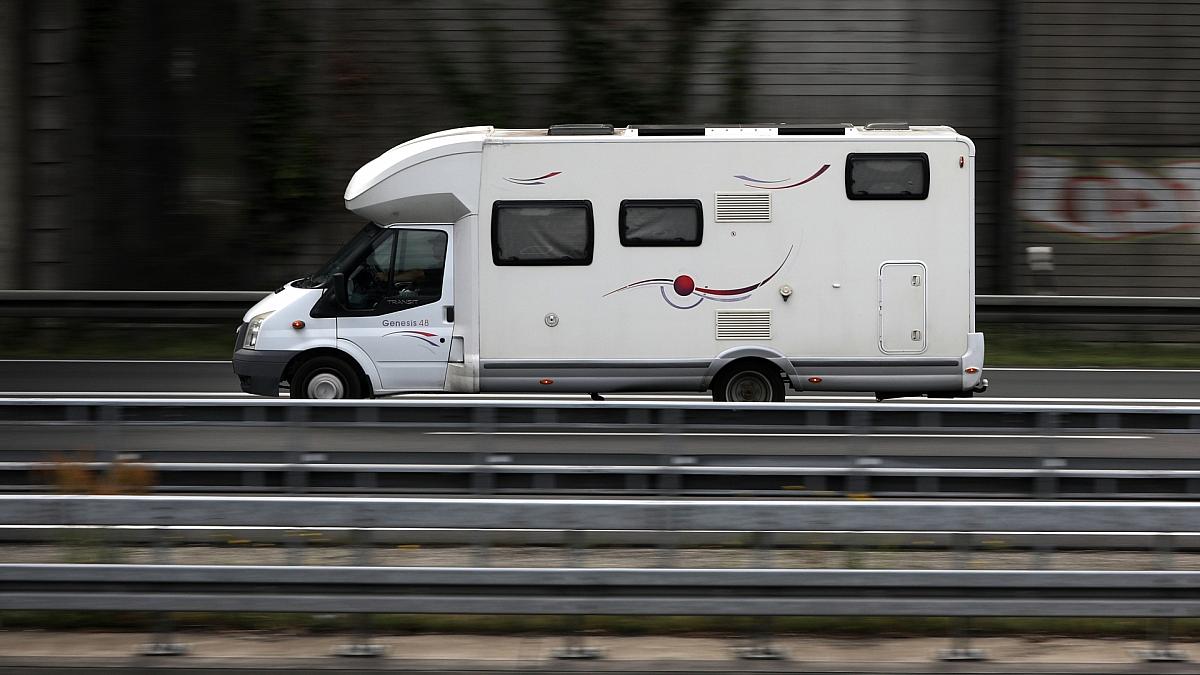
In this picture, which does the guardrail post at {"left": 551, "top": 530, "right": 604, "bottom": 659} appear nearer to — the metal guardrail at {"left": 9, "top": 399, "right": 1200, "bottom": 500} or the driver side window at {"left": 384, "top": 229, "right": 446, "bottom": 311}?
the metal guardrail at {"left": 9, "top": 399, "right": 1200, "bottom": 500}

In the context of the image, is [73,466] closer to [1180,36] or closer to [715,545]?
[715,545]

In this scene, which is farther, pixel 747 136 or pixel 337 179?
pixel 337 179

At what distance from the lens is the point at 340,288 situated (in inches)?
483

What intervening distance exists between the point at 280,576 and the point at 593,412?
2570mm

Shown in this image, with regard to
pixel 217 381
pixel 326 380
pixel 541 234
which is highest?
pixel 541 234

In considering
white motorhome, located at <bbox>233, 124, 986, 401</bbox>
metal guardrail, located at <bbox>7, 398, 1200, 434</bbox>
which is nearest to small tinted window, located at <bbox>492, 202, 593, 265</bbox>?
white motorhome, located at <bbox>233, 124, 986, 401</bbox>

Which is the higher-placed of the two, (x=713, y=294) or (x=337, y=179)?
(x=337, y=179)

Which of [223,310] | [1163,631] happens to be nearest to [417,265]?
[223,310]

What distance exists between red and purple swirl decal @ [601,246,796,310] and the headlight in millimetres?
3285

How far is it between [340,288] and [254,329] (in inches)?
37.3

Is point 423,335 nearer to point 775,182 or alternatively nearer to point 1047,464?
point 775,182

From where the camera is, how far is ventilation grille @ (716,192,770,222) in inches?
482

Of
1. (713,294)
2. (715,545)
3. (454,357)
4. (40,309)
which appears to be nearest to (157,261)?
(40,309)

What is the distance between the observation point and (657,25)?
21.5 m
